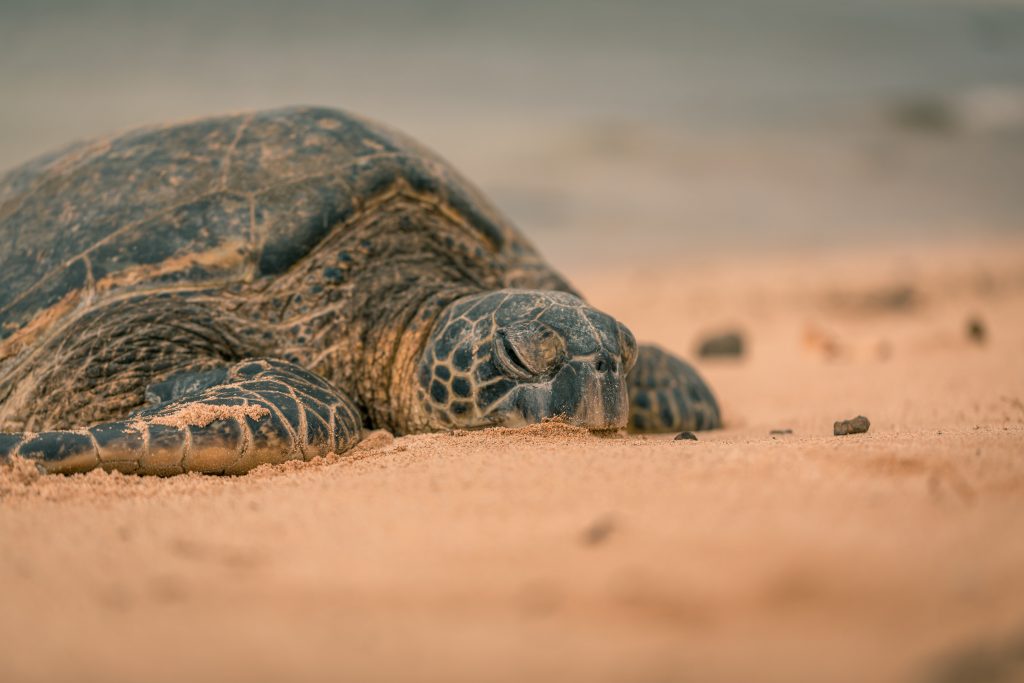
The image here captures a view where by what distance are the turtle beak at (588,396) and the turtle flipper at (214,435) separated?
32.6 inches

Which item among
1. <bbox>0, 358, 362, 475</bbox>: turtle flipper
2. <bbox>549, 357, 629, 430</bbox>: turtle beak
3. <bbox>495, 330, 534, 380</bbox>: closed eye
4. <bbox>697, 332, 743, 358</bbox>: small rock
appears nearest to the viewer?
<bbox>0, 358, 362, 475</bbox>: turtle flipper

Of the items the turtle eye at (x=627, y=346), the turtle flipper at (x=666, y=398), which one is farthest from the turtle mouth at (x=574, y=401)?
the turtle flipper at (x=666, y=398)

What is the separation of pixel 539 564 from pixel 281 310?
7.97ft

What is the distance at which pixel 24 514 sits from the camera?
2393 millimetres

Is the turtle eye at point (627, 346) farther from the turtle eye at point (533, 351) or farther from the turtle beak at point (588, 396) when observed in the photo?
the turtle eye at point (533, 351)

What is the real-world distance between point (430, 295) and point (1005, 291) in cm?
1009

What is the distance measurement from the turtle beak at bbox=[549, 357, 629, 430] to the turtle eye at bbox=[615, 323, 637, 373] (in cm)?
18

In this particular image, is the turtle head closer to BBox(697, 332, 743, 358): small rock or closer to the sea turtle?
the sea turtle

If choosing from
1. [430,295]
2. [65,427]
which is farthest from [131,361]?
[430,295]

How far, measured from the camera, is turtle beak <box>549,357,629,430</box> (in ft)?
10.8

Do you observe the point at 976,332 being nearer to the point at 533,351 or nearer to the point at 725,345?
the point at 725,345

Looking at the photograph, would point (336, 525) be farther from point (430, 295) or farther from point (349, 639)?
point (430, 295)

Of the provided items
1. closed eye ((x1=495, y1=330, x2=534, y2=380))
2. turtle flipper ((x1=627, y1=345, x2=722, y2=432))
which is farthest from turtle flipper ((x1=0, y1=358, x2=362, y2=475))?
turtle flipper ((x1=627, y1=345, x2=722, y2=432))

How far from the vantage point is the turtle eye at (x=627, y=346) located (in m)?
3.54
